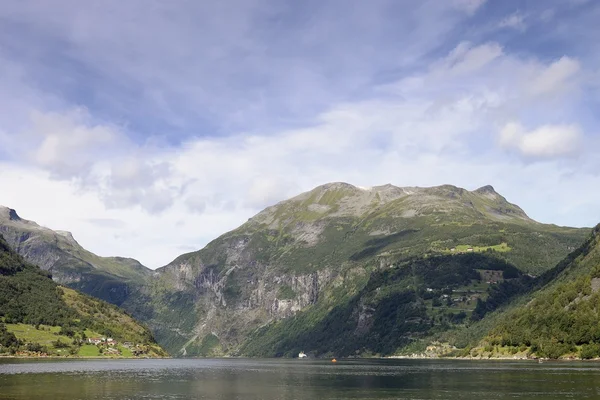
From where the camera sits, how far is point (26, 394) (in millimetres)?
101750

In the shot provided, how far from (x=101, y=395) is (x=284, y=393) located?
35.4 m

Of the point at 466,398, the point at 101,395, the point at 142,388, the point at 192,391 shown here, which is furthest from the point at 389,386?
the point at 101,395

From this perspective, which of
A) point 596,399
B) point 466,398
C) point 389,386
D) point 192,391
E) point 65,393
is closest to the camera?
point 596,399

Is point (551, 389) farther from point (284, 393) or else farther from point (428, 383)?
point (284, 393)

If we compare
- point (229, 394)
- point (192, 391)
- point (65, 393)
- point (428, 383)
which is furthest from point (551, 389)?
point (65, 393)

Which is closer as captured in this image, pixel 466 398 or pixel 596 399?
pixel 596 399

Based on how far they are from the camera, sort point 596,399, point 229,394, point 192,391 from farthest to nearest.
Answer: point 192,391, point 229,394, point 596,399

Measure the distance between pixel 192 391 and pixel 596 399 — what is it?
77.3 m

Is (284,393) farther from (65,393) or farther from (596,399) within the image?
(596,399)

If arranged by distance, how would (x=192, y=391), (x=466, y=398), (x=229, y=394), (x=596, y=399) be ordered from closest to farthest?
(x=596, y=399) → (x=466, y=398) → (x=229, y=394) → (x=192, y=391)

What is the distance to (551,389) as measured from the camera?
111500mm

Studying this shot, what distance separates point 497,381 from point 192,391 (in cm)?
7149

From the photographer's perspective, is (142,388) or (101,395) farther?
(142,388)

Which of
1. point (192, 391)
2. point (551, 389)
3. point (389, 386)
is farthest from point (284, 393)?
point (551, 389)
